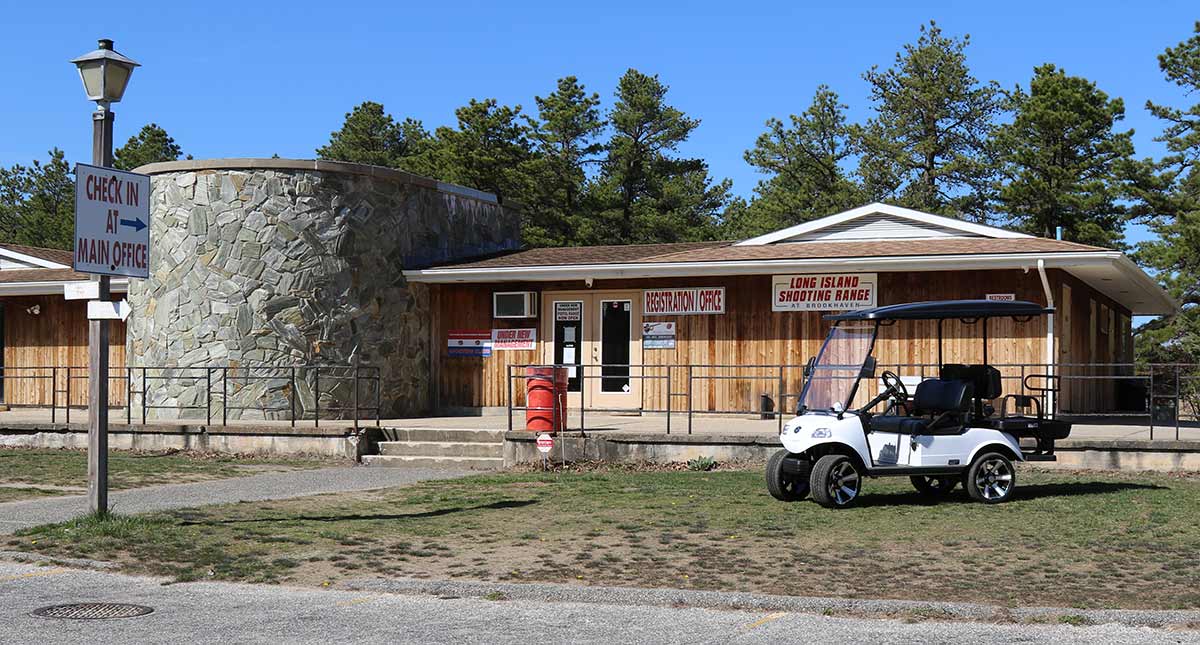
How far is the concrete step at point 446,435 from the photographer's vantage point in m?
19.0

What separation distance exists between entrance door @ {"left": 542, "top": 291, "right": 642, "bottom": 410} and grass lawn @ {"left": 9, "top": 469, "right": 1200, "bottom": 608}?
882cm

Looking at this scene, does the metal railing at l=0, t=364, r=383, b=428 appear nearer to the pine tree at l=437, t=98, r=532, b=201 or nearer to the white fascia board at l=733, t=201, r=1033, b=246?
the white fascia board at l=733, t=201, r=1033, b=246

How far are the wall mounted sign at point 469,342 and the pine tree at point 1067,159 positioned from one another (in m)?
24.9

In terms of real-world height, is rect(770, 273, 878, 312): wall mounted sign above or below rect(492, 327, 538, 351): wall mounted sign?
above

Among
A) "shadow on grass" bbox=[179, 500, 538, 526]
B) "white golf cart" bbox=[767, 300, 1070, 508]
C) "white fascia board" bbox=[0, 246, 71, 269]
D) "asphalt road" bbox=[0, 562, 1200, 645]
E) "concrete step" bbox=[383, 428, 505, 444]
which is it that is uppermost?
"white fascia board" bbox=[0, 246, 71, 269]

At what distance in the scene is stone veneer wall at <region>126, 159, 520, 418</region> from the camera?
72.9ft

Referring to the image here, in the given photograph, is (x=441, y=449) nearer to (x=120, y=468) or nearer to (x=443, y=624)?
(x=120, y=468)


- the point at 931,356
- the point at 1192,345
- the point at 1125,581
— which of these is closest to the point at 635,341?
the point at 931,356

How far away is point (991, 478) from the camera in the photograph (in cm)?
1303

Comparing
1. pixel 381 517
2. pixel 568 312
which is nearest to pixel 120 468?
pixel 381 517

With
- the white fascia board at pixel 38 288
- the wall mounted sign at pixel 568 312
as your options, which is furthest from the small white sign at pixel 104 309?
the white fascia board at pixel 38 288

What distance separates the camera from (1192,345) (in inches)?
1665

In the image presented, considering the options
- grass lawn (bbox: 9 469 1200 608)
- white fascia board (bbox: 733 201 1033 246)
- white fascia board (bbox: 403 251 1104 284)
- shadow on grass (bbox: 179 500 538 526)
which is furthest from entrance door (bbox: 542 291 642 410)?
shadow on grass (bbox: 179 500 538 526)

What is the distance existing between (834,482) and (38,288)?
63.3 feet
